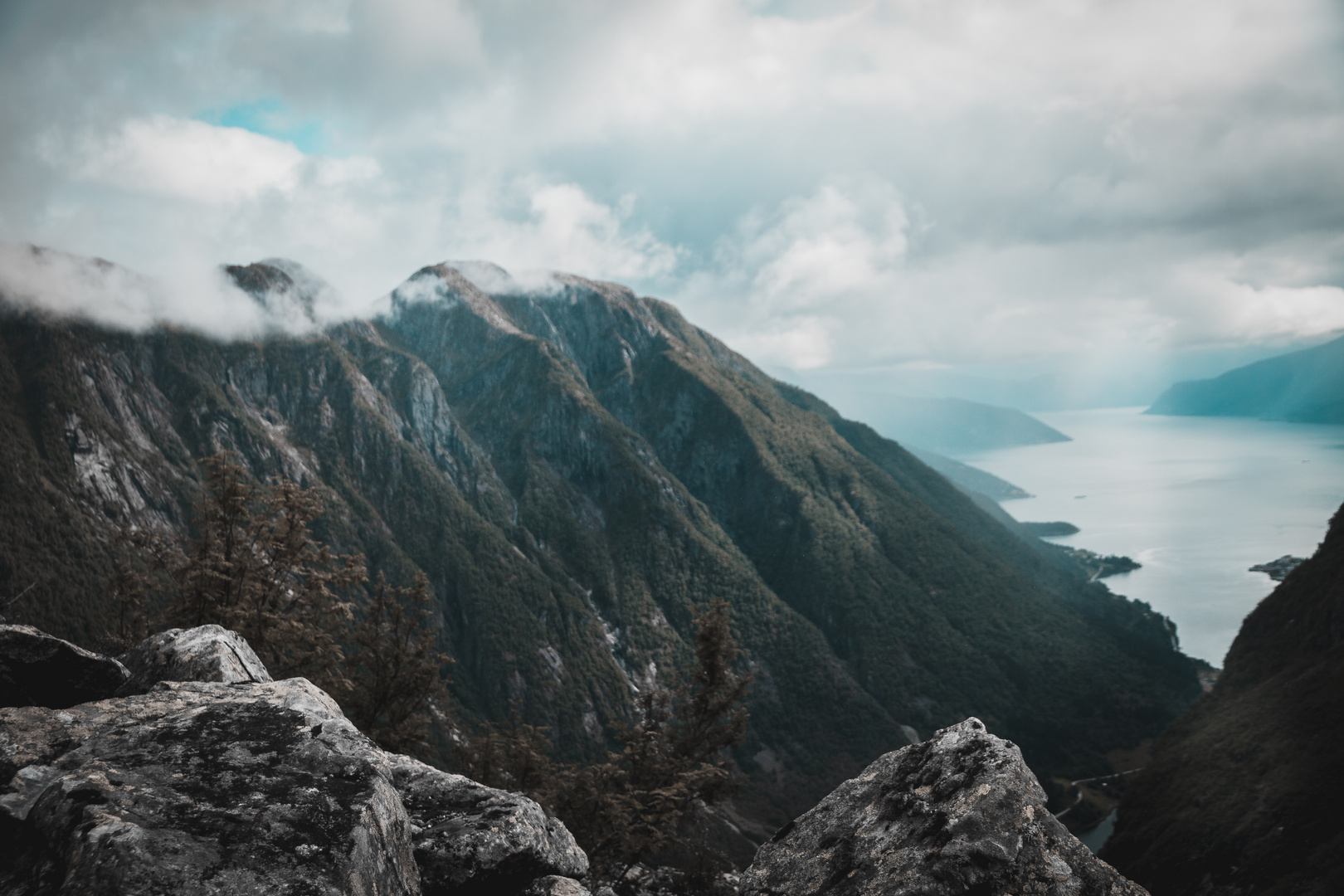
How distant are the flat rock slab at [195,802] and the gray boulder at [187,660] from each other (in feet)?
7.32

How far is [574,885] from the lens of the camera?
1184 centimetres

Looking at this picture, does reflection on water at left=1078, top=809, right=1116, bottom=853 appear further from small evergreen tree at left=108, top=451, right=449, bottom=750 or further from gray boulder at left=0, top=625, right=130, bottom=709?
gray boulder at left=0, top=625, right=130, bottom=709

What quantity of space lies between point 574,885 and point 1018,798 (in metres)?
8.60

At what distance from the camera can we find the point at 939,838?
8.96m

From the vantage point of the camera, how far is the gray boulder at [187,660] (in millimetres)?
12070

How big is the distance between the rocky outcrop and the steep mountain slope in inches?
2742

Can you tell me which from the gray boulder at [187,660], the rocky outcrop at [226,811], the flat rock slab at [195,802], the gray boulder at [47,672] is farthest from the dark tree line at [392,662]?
the flat rock slab at [195,802]

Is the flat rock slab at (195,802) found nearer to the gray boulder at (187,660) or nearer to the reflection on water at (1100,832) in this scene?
the gray boulder at (187,660)

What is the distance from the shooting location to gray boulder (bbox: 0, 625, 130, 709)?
1011cm

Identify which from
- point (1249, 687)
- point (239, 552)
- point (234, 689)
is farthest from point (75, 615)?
point (1249, 687)

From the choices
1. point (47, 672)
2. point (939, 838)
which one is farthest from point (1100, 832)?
point (47, 672)

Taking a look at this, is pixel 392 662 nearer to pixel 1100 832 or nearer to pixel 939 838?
pixel 939 838

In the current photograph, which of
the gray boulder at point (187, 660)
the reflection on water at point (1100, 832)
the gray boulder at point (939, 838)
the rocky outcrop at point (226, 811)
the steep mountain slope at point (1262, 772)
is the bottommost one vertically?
the reflection on water at point (1100, 832)

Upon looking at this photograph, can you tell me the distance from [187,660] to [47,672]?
2.14 meters
